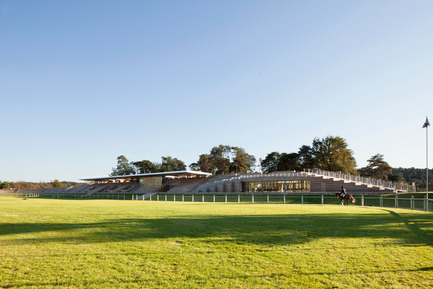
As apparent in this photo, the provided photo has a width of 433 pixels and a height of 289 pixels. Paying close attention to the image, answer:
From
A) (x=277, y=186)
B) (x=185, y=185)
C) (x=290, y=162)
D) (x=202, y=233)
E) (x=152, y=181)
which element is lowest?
(x=185, y=185)

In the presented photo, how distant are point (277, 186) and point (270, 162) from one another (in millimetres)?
39481

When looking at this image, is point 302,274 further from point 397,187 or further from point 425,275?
point 397,187

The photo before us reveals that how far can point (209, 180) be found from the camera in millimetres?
74188

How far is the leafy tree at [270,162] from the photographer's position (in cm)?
9562

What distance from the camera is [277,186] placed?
58281mm

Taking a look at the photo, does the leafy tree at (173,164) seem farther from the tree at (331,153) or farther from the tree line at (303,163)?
the tree at (331,153)

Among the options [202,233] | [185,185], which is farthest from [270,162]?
[202,233]

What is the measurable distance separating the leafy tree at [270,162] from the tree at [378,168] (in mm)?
26762

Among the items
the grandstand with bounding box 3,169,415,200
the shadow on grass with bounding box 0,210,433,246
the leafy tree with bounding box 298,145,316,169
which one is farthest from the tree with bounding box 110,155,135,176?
the shadow on grass with bounding box 0,210,433,246

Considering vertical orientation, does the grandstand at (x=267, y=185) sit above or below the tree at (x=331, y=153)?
below

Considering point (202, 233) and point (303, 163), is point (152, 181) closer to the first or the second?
point (303, 163)

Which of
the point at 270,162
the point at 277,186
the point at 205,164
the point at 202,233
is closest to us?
the point at 202,233

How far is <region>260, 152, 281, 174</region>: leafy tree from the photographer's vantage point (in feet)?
Answer: 314

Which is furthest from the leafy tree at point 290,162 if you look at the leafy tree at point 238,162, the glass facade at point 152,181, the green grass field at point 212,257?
the green grass field at point 212,257
